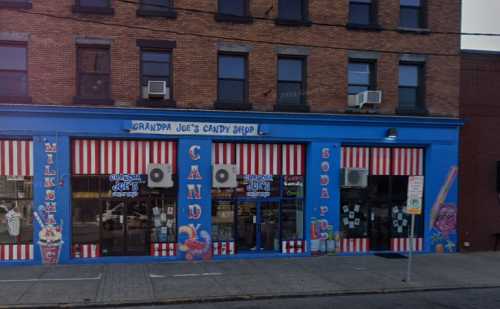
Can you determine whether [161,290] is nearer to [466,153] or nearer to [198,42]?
[198,42]

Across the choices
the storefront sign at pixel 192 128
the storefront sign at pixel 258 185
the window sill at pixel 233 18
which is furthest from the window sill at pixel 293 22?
the storefront sign at pixel 258 185

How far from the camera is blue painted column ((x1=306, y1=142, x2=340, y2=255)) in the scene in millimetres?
14703

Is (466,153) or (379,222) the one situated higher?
(466,153)

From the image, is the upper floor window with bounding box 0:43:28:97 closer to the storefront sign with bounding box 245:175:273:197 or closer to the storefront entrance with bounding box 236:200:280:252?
the storefront sign with bounding box 245:175:273:197

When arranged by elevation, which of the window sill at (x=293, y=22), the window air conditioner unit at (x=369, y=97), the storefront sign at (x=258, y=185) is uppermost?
the window sill at (x=293, y=22)

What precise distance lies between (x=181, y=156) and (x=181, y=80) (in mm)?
2622

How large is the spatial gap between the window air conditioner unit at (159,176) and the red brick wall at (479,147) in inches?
449

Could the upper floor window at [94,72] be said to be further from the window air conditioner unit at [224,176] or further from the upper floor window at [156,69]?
the window air conditioner unit at [224,176]

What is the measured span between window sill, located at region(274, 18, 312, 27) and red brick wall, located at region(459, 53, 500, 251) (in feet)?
21.6

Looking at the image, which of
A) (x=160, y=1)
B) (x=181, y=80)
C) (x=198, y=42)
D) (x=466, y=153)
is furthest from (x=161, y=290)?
(x=466, y=153)

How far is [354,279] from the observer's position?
11531mm

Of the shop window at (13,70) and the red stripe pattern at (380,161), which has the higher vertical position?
the shop window at (13,70)

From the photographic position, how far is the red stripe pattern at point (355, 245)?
49.8ft

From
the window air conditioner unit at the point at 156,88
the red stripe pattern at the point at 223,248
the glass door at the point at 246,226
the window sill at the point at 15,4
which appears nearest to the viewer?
the window sill at the point at 15,4
